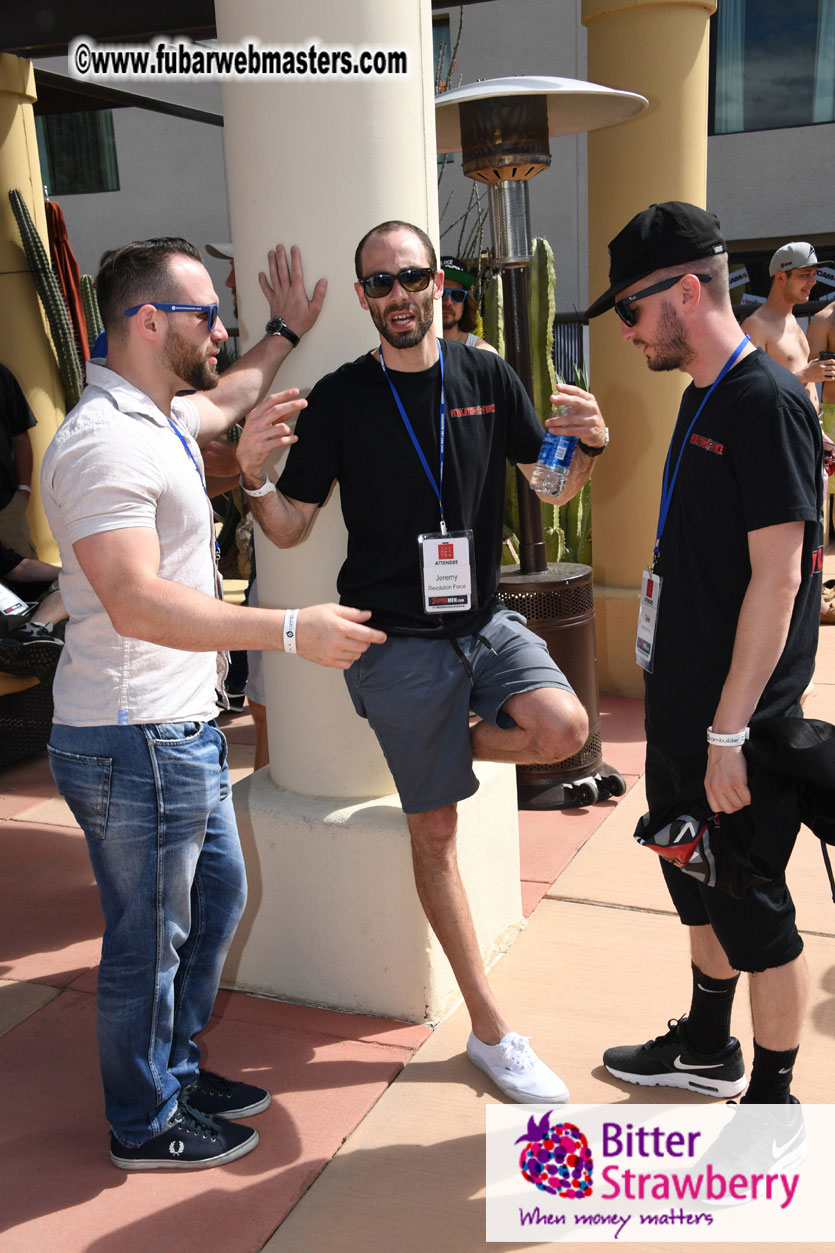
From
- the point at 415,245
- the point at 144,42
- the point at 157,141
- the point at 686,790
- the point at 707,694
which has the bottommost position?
the point at 686,790

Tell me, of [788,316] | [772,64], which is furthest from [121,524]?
[772,64]

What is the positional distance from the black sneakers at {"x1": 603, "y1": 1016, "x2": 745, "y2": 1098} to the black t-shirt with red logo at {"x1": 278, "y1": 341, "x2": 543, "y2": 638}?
1.21 meters

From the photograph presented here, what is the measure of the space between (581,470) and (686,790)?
40.8 inches

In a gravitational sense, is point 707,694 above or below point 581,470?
below

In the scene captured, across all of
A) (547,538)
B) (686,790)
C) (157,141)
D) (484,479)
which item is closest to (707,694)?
(686,790)

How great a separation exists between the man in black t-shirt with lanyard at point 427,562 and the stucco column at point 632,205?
11.1ft

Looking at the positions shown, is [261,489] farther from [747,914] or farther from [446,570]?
[747,914]

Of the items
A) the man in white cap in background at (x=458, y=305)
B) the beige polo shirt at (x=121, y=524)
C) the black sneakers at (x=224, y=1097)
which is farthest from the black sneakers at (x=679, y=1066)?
the man in white cap in background at (x=458, y=305)

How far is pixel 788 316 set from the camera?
6.52 m

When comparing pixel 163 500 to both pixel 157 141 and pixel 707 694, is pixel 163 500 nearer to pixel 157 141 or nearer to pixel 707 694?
pixel 707 694

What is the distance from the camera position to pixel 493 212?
185 inches

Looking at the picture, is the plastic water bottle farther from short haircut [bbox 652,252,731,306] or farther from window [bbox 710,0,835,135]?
window [bbox 710,0,835,135]

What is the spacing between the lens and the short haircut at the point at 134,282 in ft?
8.33

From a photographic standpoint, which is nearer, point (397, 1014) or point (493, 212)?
point (397, 1014)
